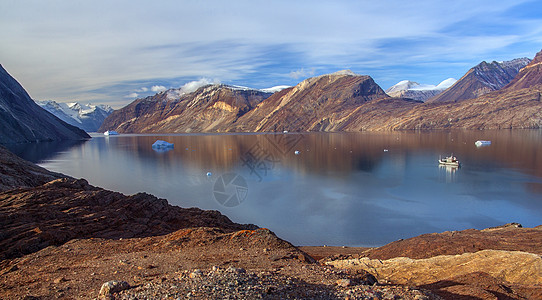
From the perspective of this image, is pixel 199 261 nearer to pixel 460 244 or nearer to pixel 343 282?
pixel 343 282

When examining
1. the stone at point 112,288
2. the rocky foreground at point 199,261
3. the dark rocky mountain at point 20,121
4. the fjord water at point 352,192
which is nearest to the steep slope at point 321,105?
the dark rocky mountain at point 20,121

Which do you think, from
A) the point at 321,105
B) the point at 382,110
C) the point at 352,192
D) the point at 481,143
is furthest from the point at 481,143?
the point at 321,105

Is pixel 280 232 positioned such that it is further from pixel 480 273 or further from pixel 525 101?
pixel 525 101

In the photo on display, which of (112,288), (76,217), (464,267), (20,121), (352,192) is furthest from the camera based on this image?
(20,121)

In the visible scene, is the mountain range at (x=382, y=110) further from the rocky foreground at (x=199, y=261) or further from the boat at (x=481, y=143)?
the rocky foreground at (x=199, y=261)

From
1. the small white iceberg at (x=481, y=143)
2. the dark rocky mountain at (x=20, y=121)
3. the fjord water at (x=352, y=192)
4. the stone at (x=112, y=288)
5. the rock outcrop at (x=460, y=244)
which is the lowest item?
the fjord water at (x=352, y=192)

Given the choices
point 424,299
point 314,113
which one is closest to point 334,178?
point 424,299

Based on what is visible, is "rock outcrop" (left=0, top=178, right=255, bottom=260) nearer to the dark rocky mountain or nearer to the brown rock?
the brown rock
